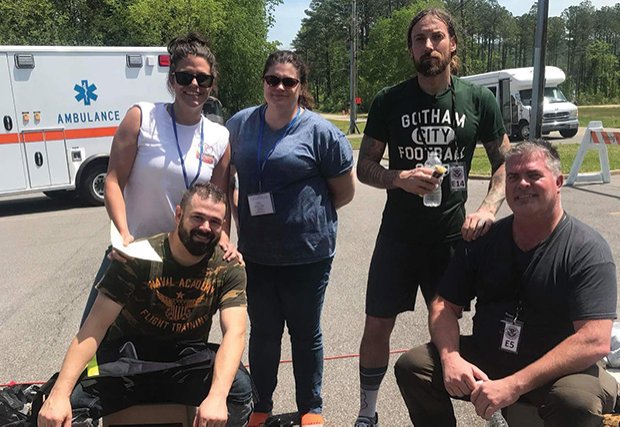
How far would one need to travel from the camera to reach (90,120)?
9.86 meters

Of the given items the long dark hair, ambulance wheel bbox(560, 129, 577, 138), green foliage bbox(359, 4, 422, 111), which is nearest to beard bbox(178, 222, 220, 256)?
the long dark hair

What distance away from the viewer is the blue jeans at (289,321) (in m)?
2.86

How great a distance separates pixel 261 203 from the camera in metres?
2.76

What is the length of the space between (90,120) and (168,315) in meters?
8.36

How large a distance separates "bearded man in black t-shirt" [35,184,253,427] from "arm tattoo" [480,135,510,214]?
1301 mm

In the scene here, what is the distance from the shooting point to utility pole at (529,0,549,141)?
34.7 feet

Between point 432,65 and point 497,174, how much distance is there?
0.67m

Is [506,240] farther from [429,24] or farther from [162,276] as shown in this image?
[162,276]

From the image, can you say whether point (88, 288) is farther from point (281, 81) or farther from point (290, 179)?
point (281, 81)

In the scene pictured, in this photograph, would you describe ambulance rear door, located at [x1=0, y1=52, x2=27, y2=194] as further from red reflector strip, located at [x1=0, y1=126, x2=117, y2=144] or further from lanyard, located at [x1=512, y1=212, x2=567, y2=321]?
lanyard, located at [x1=512, y1=212, x2=567, y2=321]

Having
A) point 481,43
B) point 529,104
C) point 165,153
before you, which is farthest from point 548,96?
point 481,43

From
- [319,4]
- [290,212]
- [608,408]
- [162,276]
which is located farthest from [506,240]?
[319,4]

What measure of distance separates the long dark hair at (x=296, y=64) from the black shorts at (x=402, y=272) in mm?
825

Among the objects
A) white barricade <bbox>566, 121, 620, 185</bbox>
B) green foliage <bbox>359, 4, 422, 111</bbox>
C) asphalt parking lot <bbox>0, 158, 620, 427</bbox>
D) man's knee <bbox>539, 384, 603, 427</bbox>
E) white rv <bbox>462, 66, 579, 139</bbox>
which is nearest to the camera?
man's knee <bbox>539, 384, 603, 427</bbox>
